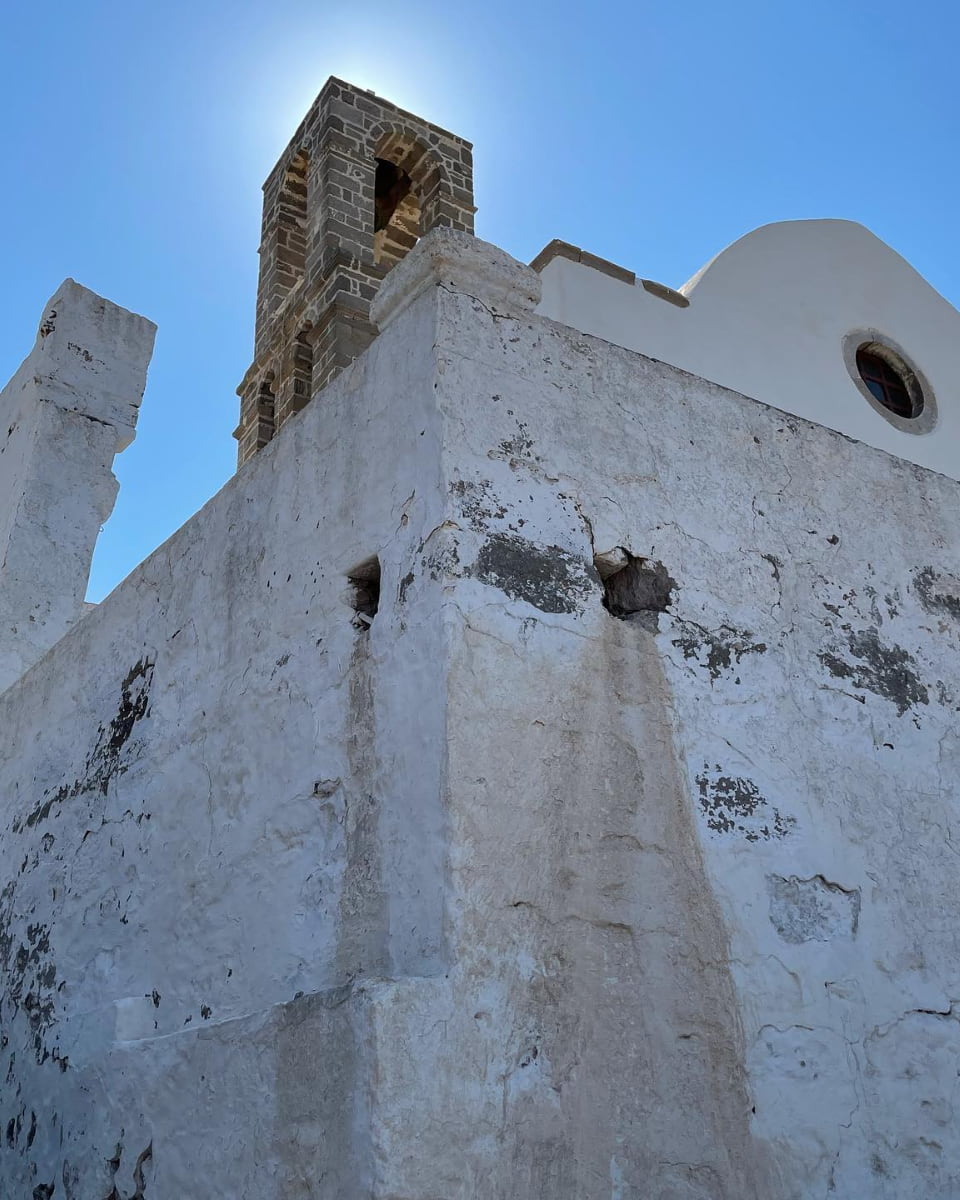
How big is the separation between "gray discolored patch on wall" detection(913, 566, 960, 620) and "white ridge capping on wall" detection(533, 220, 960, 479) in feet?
10.9

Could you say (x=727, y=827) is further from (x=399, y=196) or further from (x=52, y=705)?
(x=399, y=196)

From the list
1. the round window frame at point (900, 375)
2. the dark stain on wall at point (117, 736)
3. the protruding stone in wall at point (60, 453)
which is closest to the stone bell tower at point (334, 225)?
the protruding stone in wall at point (60, 453)

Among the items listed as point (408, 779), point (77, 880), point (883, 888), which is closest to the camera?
point (408, 779)

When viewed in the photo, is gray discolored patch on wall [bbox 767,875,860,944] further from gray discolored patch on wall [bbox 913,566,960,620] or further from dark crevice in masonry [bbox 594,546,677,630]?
gray discolored patch on wall [bbox 913,566,960,620]

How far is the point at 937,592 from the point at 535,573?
1.49m

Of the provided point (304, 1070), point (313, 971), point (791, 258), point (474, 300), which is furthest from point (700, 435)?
point (791, 258)

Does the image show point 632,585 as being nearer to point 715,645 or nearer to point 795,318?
point 715,645

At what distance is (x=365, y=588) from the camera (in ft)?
8.61

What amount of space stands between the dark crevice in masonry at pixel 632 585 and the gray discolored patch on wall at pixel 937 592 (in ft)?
3.27

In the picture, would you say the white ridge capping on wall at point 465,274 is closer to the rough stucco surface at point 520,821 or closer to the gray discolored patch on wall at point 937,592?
the rough stucco surface at point 520,821

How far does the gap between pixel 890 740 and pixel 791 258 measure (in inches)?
230

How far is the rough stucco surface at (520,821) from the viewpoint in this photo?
6.55 ft

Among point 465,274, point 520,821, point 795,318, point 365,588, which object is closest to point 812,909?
point 520,821

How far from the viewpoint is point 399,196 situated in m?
9.66
